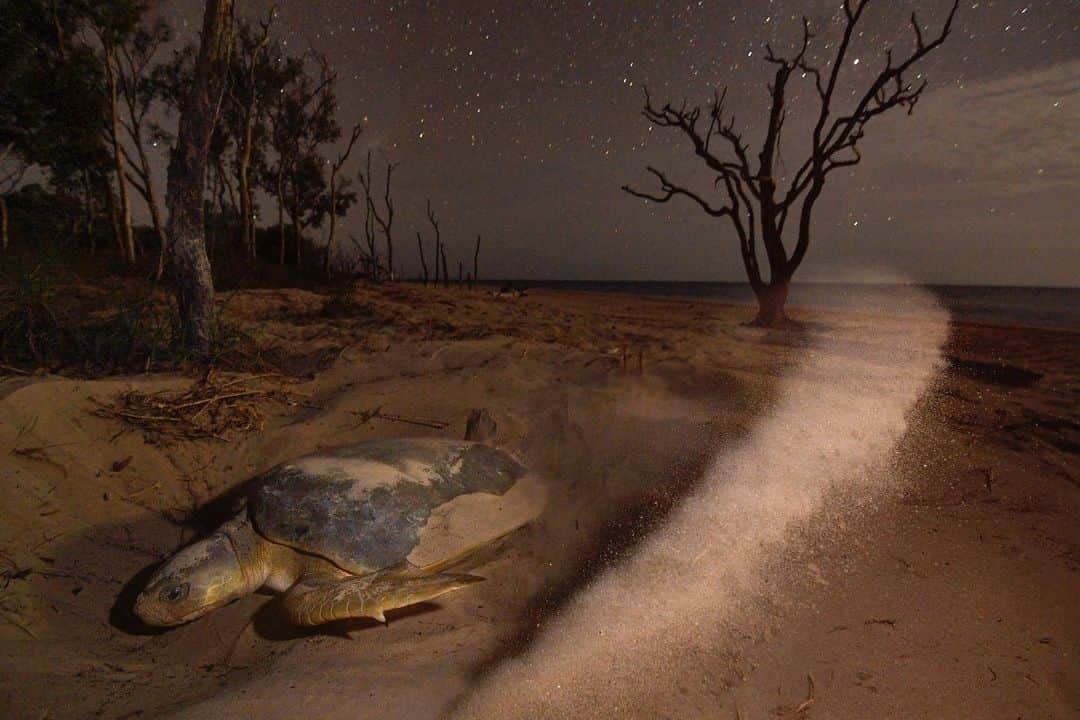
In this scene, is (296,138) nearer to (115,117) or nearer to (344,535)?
(115,117)

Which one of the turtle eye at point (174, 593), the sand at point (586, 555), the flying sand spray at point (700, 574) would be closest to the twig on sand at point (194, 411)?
the sand at point (586, 555)

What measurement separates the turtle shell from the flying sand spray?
82 cm

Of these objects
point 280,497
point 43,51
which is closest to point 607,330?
point 280,497

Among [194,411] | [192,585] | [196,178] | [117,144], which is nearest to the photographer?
[192,585]

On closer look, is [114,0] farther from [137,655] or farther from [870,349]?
[870,349]

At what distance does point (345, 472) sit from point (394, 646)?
2.93ft

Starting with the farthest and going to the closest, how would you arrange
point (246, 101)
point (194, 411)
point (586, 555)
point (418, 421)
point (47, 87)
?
1. point (246, 101)
2. point (47, 87)
3. point (418, 421)
4. point (194, 411)
5. point (586, 555)

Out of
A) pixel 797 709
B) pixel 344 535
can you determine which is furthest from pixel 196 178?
pixel 797 709

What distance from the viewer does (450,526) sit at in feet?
7.14

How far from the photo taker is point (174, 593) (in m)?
1.88

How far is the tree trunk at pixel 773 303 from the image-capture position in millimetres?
7477

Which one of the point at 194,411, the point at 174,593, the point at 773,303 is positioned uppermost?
the point at 773,303

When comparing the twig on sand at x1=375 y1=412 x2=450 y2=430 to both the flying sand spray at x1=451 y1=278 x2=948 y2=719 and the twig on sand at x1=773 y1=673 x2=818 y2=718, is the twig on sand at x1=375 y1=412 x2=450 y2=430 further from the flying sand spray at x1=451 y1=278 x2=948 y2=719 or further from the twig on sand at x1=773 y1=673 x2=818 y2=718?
the twig on sand at x1=773 y1=673 x2=818 y2=718

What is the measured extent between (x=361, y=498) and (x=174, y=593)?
2.48ft
